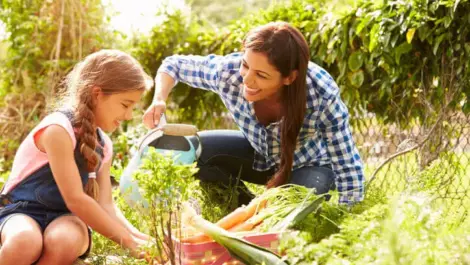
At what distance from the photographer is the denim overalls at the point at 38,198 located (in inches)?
95.4

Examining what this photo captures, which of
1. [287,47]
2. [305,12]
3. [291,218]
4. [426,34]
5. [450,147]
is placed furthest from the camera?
[305,12]

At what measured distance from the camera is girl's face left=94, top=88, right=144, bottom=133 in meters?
2.45

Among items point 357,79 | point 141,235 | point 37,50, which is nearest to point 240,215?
point 141,235

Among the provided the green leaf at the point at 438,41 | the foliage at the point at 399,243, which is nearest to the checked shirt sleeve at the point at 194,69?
the green leaf at the point at 438,41

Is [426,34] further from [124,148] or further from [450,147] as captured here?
[124,148]

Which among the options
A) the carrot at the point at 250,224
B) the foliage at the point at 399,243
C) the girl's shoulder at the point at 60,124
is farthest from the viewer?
the girl's shoulder at the point at 60,124

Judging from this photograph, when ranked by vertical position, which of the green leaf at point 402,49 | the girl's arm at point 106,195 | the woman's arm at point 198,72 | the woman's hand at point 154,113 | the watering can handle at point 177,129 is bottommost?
the girl's arm at point 106,195

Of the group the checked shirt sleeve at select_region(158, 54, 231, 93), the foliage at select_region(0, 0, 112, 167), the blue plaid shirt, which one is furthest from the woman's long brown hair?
the foliage at select_region(0, 0, 112, 167)

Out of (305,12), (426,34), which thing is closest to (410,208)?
(426,34)

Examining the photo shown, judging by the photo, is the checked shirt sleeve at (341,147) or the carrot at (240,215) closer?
the carrot at (240,215)

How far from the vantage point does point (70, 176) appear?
2.32 metres

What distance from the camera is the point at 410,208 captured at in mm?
1820

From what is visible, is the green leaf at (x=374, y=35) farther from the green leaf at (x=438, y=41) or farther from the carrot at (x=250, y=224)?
the carrot at (x=250, y=224)

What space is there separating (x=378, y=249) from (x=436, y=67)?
74.5 inches
